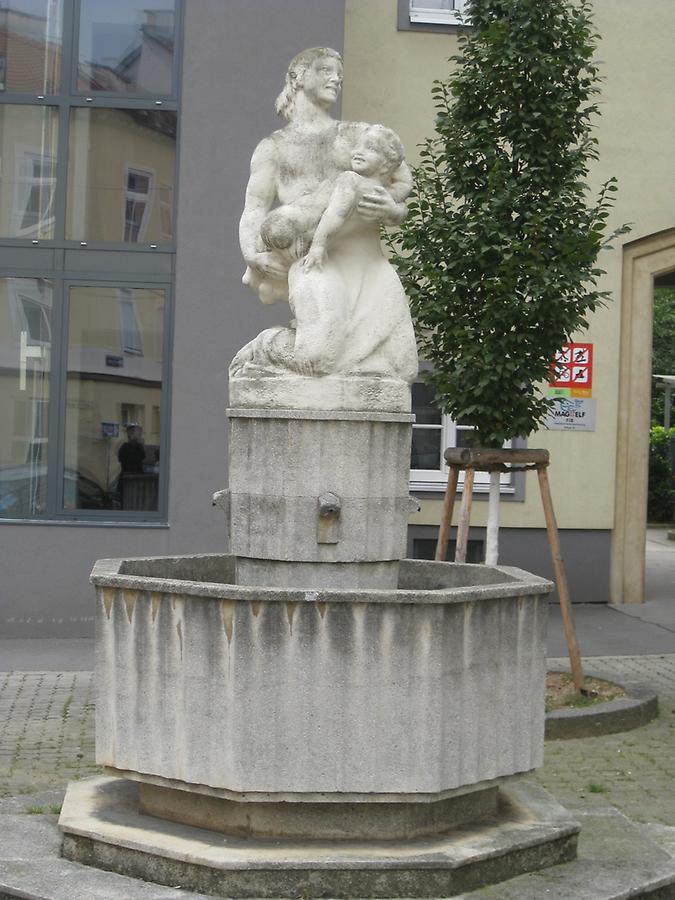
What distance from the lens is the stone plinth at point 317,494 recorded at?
6168 millimetres

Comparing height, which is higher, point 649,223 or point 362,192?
point 649,223

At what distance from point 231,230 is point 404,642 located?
8.17 m

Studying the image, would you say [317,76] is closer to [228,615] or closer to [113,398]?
[228,615]

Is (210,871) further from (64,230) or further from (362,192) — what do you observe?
(64,230)

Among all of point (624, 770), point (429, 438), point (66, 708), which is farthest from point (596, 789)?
point (429, 438)

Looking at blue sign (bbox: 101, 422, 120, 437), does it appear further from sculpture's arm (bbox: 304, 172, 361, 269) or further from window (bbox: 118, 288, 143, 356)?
sculpture's arm (bbox: 304, 172, 361, 269)

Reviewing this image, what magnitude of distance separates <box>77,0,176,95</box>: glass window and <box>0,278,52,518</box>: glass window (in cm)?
190

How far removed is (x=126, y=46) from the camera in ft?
→ 43.6

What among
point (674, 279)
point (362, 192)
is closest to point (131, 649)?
point (362, 192)

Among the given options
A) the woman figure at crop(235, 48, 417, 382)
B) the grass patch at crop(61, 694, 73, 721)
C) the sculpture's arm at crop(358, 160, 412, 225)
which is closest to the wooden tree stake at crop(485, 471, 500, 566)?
the grass patch at crop(61, 694, 73, 721)

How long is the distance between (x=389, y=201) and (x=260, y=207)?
2.06 feet

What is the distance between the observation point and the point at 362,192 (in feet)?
20.7

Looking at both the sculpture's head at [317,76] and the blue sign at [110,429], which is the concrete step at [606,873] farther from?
the blue sign at [110,429]

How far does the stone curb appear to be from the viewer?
9.38 meters
